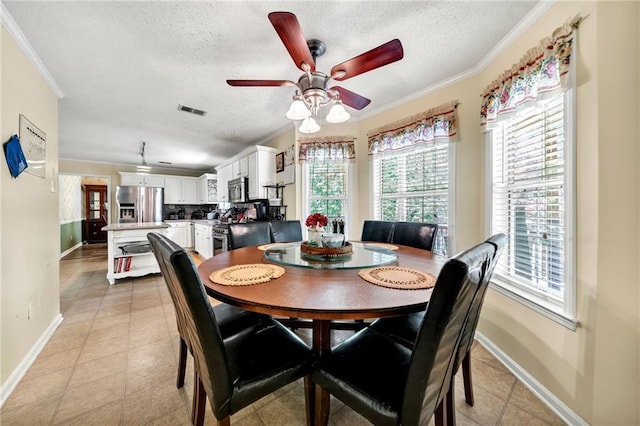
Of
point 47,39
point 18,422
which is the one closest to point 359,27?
point 47,39

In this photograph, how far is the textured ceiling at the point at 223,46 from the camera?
149cm

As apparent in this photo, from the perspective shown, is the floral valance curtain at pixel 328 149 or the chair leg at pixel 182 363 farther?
the floral valance curtain at pixel 328 149

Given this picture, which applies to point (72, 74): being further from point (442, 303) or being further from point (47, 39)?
point (442, 303)

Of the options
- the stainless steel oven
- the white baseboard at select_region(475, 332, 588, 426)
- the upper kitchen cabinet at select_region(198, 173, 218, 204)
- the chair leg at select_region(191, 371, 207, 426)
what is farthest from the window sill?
the upper kitchen cabinet at select_region(198, 173, 218, 204)

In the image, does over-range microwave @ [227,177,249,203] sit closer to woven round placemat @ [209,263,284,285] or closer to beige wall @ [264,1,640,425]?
woven round placemat @ [209,263,284,285]

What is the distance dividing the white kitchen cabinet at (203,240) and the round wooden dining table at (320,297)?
3.86m

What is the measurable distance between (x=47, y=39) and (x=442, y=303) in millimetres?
2943

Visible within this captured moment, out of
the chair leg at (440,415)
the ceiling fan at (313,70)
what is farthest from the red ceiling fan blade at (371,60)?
the chair leg at (440,415)

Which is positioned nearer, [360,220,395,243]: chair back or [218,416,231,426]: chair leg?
[218,416,231,426]: chair leg

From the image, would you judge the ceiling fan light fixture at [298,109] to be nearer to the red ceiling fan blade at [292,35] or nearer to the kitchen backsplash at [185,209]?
the red ceiling fan blade at [292,35]

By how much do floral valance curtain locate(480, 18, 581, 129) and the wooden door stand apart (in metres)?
9.42

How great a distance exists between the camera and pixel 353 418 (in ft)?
4.28

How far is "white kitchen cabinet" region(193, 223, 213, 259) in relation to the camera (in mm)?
4964

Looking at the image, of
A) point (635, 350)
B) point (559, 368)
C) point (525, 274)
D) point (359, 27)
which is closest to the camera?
point (635, 350)
